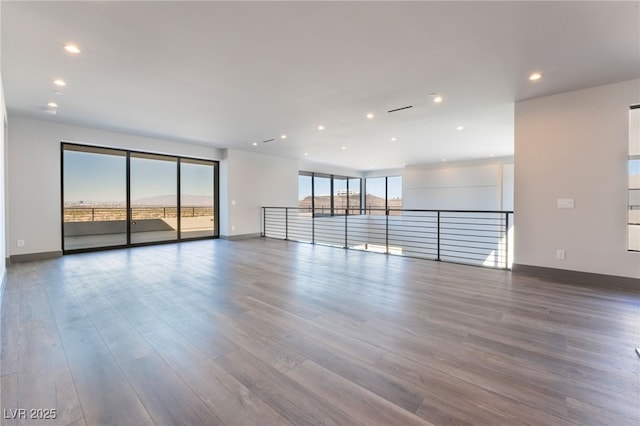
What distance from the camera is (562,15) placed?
2182mm

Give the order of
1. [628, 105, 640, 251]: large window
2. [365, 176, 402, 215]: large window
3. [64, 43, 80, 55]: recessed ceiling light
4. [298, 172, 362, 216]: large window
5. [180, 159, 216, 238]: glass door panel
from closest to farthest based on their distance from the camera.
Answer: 1. [64, 43, 80, 55]: recessed ceiling light
2. [628, 105, 640, 251]: large window
3. [180, 159, 216, 238]: glass door panel
4. [298, 172, 362, 216]: large window
5. [365, 176, 402, 215]: large window

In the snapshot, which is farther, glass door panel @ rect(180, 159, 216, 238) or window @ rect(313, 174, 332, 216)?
window @ rect(313, 174, 332, 216)

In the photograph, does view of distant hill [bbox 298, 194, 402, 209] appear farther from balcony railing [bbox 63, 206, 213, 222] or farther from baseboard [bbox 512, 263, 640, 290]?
baseboard [bbox 512, 263, 640, 290]

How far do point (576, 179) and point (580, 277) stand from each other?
4.20 feet

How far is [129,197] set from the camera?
6.27 m

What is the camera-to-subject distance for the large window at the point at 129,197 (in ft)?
18.7


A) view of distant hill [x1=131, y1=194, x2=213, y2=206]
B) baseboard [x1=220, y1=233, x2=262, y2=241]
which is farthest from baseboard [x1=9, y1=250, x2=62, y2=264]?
baseboard [x1=220, y1=233, x2=262, y2=241]

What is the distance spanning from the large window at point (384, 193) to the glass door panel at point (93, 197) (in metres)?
8.68

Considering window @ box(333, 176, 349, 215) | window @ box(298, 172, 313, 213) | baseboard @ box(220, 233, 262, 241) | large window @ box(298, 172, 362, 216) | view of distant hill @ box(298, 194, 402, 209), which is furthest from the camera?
window @ box(333, 176, 349, 215)

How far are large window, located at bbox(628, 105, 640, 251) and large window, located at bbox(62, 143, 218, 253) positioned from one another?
319 inches

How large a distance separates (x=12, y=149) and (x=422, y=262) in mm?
7190

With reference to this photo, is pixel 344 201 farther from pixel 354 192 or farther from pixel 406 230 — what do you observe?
pixel 406 230

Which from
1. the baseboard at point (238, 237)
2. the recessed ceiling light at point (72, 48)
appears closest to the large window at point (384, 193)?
the baseboard at point (238, 237)

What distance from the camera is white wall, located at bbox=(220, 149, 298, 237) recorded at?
7699 millimetres
